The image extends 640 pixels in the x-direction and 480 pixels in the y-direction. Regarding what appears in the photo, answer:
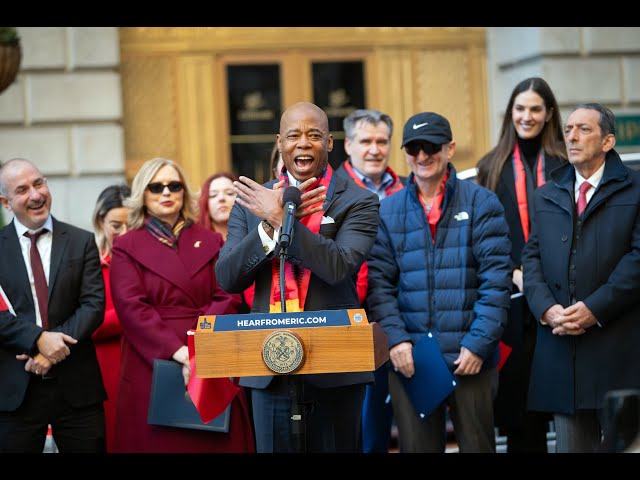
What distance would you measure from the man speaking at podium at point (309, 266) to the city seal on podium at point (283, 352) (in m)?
0.37

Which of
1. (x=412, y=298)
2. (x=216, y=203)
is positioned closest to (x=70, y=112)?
(x=216, y=203)

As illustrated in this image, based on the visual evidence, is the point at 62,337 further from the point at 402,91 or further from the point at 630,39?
the point at 630,39

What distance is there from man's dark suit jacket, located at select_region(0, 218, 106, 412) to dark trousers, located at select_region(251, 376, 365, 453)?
67.7 inches

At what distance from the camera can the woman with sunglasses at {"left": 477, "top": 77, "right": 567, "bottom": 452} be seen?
714 centimetres

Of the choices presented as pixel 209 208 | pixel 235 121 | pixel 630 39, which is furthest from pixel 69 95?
pixel 630 39

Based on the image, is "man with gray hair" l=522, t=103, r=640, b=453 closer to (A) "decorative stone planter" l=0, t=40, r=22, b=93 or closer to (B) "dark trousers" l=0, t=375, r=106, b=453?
(B) "dark trousers" l=0, t=375, r=106, b=453

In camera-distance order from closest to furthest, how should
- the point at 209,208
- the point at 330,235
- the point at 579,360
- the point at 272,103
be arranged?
the point at 330,235, the point at 579,360, the point at 209,208, the point at 272,103

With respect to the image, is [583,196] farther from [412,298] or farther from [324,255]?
[324,255]

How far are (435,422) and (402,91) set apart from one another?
24.0ft

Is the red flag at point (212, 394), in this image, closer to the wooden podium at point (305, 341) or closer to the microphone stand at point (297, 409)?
the microphone stand at point (297, 409)

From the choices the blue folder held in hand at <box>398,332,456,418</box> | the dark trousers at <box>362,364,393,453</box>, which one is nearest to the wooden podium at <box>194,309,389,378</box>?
the blue folder held in hand at <box>398,332,456,418</box>

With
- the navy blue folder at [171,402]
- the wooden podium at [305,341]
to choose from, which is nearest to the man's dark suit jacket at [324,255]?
the wooden podium at [305,341]

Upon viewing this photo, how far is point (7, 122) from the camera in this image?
40.0ft

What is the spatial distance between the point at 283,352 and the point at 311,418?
701mm
